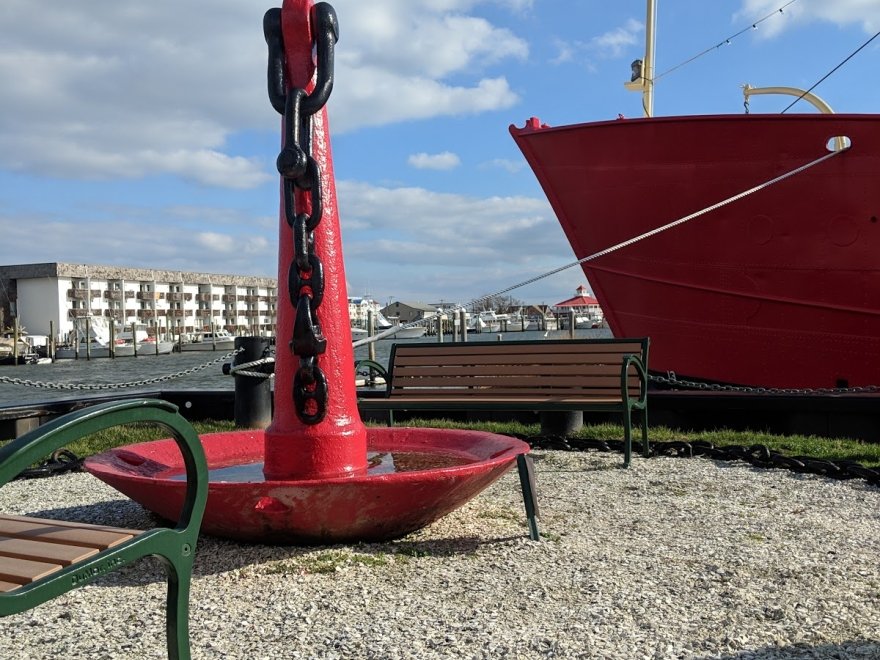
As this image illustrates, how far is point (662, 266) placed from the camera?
30.8 ft

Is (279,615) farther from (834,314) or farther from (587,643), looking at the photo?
(834,314)

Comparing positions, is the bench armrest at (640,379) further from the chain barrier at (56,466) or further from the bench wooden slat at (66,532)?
the bench wooden slat at (66,532)

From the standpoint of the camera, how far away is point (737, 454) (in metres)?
6.06

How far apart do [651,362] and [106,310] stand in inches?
3553

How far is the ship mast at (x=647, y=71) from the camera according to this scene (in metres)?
11.3

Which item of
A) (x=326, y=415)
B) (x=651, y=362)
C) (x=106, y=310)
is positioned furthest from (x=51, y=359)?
(x=326, y=415)

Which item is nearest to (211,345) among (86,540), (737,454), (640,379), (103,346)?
(103,346)

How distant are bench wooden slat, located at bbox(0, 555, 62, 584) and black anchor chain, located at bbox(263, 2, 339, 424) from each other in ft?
6.03

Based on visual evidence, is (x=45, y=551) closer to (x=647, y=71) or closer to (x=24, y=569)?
(x=24, y=569)

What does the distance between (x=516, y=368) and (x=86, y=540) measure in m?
5.05

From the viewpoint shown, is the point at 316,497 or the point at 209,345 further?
the point at 209,345

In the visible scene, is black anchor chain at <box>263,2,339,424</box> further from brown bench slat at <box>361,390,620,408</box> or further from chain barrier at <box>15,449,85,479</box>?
chain barrier at <box>15,449,85,479</box>

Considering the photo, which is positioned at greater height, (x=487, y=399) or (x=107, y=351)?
(x=487, y=399)

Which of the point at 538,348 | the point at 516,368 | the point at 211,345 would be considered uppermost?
the point at 538,348
